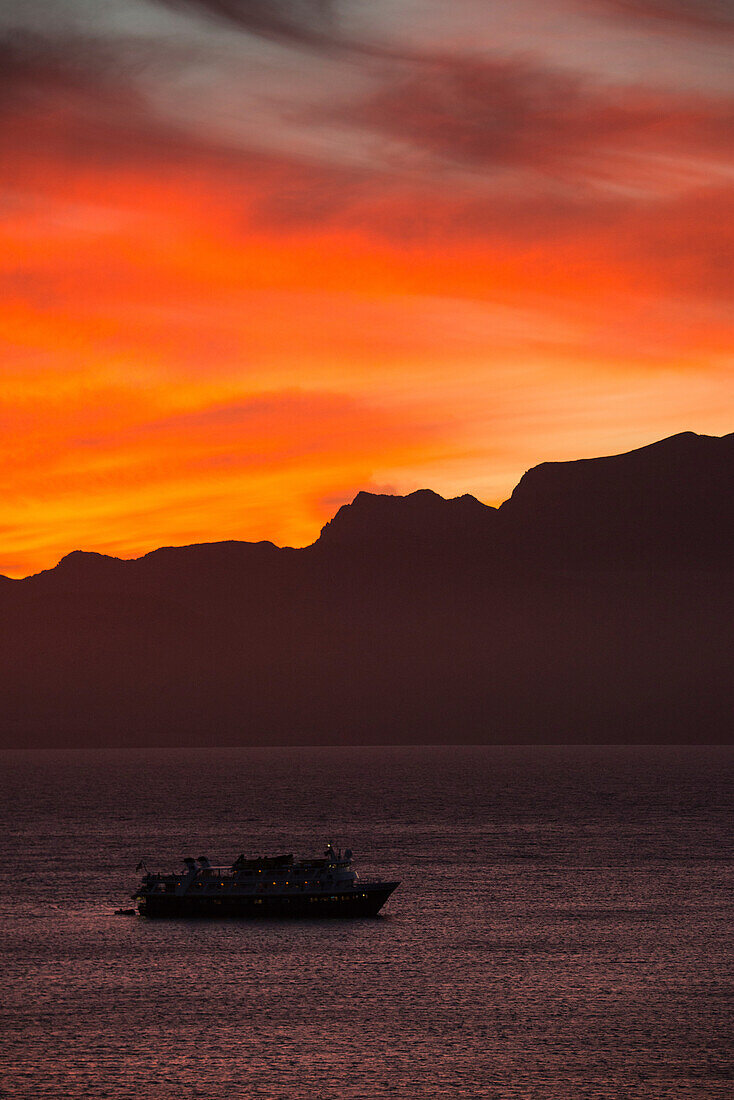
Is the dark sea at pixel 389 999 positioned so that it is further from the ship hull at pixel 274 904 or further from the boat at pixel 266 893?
the boat at pixel 266 893

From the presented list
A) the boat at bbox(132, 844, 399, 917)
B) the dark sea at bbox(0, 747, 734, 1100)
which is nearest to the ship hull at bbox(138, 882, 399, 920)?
the boat at bbox(132, 844, 399, 917)

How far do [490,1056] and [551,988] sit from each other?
20.0 meters

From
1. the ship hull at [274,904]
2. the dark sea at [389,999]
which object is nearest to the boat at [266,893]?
the ship hull at [274,904]

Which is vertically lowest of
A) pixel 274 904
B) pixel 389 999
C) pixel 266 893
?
pixel 389 999

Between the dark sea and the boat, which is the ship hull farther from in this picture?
the dark sea

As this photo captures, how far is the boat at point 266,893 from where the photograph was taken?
147 meters

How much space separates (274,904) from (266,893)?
149 cm

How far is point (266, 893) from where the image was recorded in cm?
14888

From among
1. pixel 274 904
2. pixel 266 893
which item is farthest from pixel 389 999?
pixel 266 893

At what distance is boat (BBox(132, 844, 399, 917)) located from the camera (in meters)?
147

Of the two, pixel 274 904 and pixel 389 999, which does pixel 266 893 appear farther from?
pixel 389 999

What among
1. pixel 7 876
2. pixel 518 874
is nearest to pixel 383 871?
pixel 518 874

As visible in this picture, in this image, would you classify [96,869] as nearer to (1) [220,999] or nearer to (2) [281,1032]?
(1) [220,999]

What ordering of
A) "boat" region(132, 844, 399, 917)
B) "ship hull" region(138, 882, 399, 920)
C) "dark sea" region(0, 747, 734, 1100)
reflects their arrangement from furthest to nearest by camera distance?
"boat" region(132, 844, 399, 917) < "ship hull" region(138, 882, 399, 920) < "dark sea" region(0, 747, 734, 1100)
